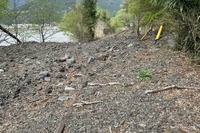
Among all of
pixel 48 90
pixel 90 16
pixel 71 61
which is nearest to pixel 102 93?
pixel 48 90

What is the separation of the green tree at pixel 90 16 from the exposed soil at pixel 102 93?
25.8ft

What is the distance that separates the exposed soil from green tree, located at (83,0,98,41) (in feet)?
25.8

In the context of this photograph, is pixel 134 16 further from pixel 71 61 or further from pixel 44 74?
Answer: pixel 44 74

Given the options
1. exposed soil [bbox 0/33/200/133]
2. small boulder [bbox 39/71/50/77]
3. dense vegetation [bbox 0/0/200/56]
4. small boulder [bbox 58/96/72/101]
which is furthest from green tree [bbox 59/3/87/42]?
small boulder [bbox 58/96/72/101]

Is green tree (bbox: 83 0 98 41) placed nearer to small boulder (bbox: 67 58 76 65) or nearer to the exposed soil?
the exposed soil

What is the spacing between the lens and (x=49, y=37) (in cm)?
1388

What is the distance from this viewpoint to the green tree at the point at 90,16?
535 inches

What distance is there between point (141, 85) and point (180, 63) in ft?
3.71

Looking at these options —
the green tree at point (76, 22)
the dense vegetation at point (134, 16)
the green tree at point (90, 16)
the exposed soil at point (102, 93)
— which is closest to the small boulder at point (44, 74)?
the exposed soil at point (102, 93)

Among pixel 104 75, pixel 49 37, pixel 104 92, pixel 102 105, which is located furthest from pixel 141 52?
pixel 49 37

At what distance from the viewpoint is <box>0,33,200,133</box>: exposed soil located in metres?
3.22

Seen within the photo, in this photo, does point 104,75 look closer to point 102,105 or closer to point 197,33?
point 102,105

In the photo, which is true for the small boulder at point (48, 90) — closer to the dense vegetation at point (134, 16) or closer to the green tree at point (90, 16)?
the dense vegetation at point (134, 16)

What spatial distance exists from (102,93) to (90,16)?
10234mm
